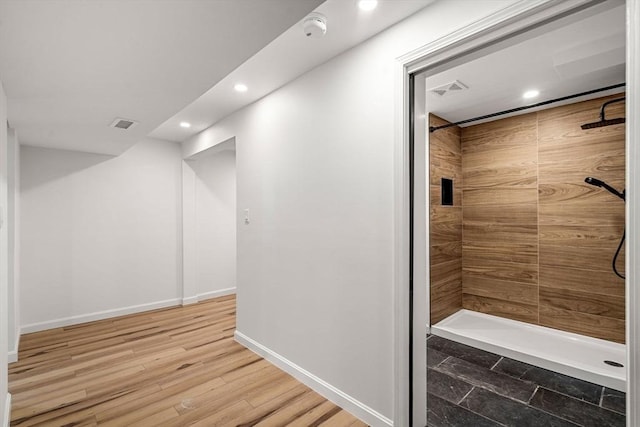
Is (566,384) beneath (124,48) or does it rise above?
beneath

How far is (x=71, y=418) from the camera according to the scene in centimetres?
204

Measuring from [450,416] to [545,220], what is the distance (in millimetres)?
2318

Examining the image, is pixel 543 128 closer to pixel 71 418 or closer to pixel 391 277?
pixel 391 277

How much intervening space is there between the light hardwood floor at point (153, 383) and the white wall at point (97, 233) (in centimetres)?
48

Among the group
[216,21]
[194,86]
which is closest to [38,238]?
[194,86]

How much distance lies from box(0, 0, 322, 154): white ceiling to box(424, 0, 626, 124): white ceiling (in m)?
1.10

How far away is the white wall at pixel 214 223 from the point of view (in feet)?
15.8

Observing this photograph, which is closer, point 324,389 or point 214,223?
point 324,389

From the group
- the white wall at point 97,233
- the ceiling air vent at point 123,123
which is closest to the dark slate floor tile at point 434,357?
the ceiling air vent at point 123,123

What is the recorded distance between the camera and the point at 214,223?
503 cm

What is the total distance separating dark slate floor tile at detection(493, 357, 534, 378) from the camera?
Result: 2539 millimetres

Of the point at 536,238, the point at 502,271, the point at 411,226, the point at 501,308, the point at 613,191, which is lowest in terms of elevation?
the point at 501,308

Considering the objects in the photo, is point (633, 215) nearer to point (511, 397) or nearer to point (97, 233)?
point (511, 397)

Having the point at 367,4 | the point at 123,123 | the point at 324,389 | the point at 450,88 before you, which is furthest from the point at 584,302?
the point at 123,123
